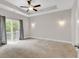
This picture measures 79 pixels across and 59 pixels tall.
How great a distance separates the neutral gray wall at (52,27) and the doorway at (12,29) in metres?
1.82

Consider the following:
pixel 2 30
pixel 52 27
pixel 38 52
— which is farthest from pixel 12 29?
pixel 38 52

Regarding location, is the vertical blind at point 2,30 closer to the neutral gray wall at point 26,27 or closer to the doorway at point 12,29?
the doorway at point 12,29

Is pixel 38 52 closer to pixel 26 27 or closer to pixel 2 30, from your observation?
pixel 2 30

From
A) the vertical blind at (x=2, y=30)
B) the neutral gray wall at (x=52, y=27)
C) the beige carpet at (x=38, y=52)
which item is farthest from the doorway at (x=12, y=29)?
the beige carpet at (x=38, y=52)

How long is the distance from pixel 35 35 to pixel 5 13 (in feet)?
13.3

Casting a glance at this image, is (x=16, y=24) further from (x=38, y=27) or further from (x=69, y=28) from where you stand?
(x=69, y=28)

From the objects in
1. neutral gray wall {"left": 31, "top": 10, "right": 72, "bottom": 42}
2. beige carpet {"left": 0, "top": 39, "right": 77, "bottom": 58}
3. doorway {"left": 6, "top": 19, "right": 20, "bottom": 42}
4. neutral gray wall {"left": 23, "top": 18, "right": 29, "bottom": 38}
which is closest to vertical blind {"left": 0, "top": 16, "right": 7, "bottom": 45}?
beige carpet {"left": 0, "top": 39, "right": 77, "bottom": 58}

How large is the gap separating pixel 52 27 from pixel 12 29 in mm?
3538

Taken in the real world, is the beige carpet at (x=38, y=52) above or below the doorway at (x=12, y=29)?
below

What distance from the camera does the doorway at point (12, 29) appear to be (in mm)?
7459

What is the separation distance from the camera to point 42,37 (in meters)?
8.59

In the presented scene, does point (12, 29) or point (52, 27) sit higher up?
point (52, 27)

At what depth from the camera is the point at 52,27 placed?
25.3 feet

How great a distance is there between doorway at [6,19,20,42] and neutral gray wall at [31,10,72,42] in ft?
5.98
